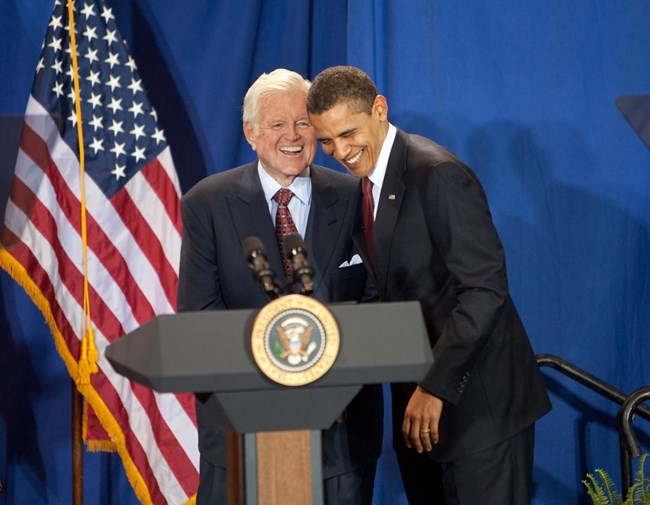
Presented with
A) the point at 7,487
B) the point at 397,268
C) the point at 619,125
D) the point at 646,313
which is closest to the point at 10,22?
the point at 7,487

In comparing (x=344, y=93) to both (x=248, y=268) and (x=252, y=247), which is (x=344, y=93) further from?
(x=252, y=247)

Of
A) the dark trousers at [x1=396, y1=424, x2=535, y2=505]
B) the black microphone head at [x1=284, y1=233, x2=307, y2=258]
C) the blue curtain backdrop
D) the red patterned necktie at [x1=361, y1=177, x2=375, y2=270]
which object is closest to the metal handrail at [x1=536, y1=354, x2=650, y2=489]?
the blue curtain backdrop

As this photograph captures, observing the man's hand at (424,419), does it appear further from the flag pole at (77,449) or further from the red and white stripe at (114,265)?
the flag pole at (77,449)

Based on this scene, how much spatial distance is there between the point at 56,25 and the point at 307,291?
192cm

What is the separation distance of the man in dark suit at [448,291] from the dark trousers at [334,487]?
276mm

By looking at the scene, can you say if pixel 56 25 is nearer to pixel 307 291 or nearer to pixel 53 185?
pixel 53 185

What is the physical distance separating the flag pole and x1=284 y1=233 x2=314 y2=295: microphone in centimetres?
177

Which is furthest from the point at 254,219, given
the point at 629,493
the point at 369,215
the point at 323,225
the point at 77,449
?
the point at 629,493

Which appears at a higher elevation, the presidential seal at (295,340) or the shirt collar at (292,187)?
the shirt collar at (292,187)

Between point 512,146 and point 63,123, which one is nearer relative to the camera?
point 63,123

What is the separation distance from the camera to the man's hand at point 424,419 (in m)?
2.19

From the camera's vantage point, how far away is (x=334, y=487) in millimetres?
2562

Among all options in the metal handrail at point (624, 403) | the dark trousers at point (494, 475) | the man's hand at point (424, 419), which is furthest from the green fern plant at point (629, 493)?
the man's hand at point (424, 419)

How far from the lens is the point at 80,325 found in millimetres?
3244
